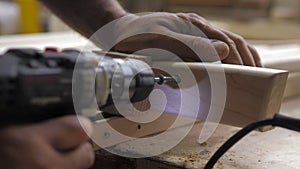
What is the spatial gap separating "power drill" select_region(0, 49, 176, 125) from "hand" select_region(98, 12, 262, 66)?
0.19 meters

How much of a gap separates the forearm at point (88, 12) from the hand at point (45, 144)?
1.35 ft

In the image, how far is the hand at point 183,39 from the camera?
611mm

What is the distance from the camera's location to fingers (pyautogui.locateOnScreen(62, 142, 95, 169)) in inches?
15.1

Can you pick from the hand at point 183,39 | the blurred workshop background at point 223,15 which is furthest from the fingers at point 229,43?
the blurred workshop background at point 223,15

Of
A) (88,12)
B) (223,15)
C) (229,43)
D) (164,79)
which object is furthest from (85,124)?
(223,15)

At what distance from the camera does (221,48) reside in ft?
2.00

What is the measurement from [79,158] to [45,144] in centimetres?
4

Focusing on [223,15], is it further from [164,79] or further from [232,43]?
[164,79]

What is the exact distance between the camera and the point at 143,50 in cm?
64

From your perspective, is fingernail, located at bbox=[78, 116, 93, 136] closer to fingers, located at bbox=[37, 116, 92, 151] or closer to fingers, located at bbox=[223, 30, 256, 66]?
fingers, located at bbox=[37, 116, 92, 151]

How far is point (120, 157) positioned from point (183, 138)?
11 cm

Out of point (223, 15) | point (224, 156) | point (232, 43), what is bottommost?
point (223, 15)

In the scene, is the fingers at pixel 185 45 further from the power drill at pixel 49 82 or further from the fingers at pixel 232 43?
the power drill at pixel 49 82

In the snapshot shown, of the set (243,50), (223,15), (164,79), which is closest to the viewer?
(164,79)
